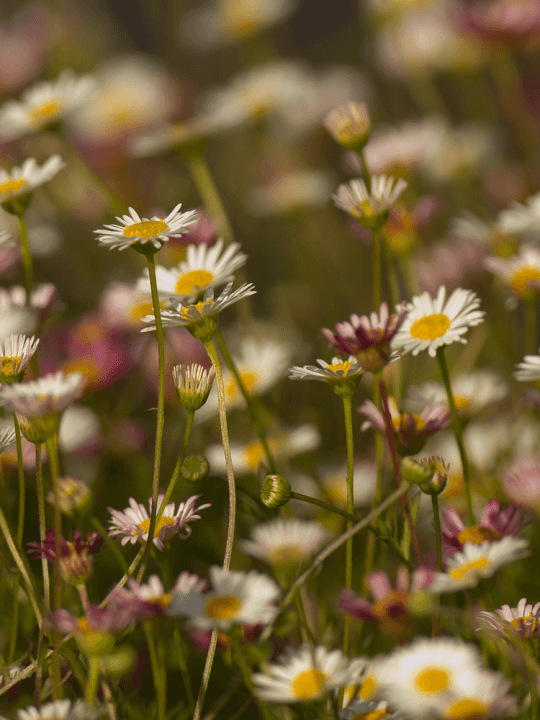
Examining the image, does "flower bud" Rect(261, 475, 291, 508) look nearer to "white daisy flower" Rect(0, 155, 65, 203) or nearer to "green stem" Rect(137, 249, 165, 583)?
"green stem" Rect(137, 249, 165, 583)

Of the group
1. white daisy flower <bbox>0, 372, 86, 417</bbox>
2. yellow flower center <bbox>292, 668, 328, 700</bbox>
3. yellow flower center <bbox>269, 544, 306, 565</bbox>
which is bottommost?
yellow flower center <bbox>292, 668, 328, 700</bbox>

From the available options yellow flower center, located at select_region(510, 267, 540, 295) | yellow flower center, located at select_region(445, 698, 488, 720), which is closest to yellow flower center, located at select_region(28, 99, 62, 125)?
yellow flower center, located at select_region(510, 267, 540, 295)

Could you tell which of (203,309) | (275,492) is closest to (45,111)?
(203,309)

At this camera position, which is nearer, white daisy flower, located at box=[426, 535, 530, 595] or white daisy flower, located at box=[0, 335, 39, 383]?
white daisy flower, located at box=[426, 535, 530, 595]

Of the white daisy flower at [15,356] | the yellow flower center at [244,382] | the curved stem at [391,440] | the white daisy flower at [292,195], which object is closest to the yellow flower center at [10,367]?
the white daisy flower at [15,356]

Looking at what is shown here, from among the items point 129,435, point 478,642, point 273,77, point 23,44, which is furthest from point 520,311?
point 23,44

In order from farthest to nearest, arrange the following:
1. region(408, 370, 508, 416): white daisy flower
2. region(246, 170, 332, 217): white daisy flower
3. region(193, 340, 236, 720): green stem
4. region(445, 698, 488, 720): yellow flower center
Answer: region(246, 170, 332, 217): white daisy flower, region(408, 370, 508, 416): white daisy flower, region(193, 340, 236, 720): green stem, region(445, 698, 488, 720): yellow flower center

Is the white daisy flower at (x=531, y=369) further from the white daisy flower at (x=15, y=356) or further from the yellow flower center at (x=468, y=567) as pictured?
the white daisy flower at (x=15, y=356)
